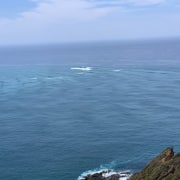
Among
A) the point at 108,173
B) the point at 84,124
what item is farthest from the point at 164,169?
the point at 84,124

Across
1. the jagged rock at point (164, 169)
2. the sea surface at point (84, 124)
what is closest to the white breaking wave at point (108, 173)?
the sea surface at point (84, 124)

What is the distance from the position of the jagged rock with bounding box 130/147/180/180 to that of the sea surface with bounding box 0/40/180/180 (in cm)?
1603

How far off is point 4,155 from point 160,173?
41.0 metres

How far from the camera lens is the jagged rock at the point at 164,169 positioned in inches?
1828

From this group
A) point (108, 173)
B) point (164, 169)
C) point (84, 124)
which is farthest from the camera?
point (84, 124)

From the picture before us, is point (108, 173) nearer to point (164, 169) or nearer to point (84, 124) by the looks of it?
point (164, 169)

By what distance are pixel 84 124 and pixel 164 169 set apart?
4946 centimetres

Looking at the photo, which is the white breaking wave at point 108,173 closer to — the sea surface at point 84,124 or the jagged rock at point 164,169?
the sea surface at point 84,124

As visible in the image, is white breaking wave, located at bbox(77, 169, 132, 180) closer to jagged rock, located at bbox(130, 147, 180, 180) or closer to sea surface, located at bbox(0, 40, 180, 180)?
sea surface, located at bbox(0, 40, 180, 180)

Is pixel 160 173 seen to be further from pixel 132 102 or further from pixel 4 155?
pixel 132 102

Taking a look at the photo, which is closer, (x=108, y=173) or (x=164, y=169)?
(x=164, y=169)

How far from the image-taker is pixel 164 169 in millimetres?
48594

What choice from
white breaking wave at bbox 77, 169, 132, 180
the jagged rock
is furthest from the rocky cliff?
white breaking wave at bbox 77, 169, 132, 180

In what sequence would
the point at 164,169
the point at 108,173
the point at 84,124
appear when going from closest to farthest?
the point at 164,169
the point at 108,173
the point at 84,124
